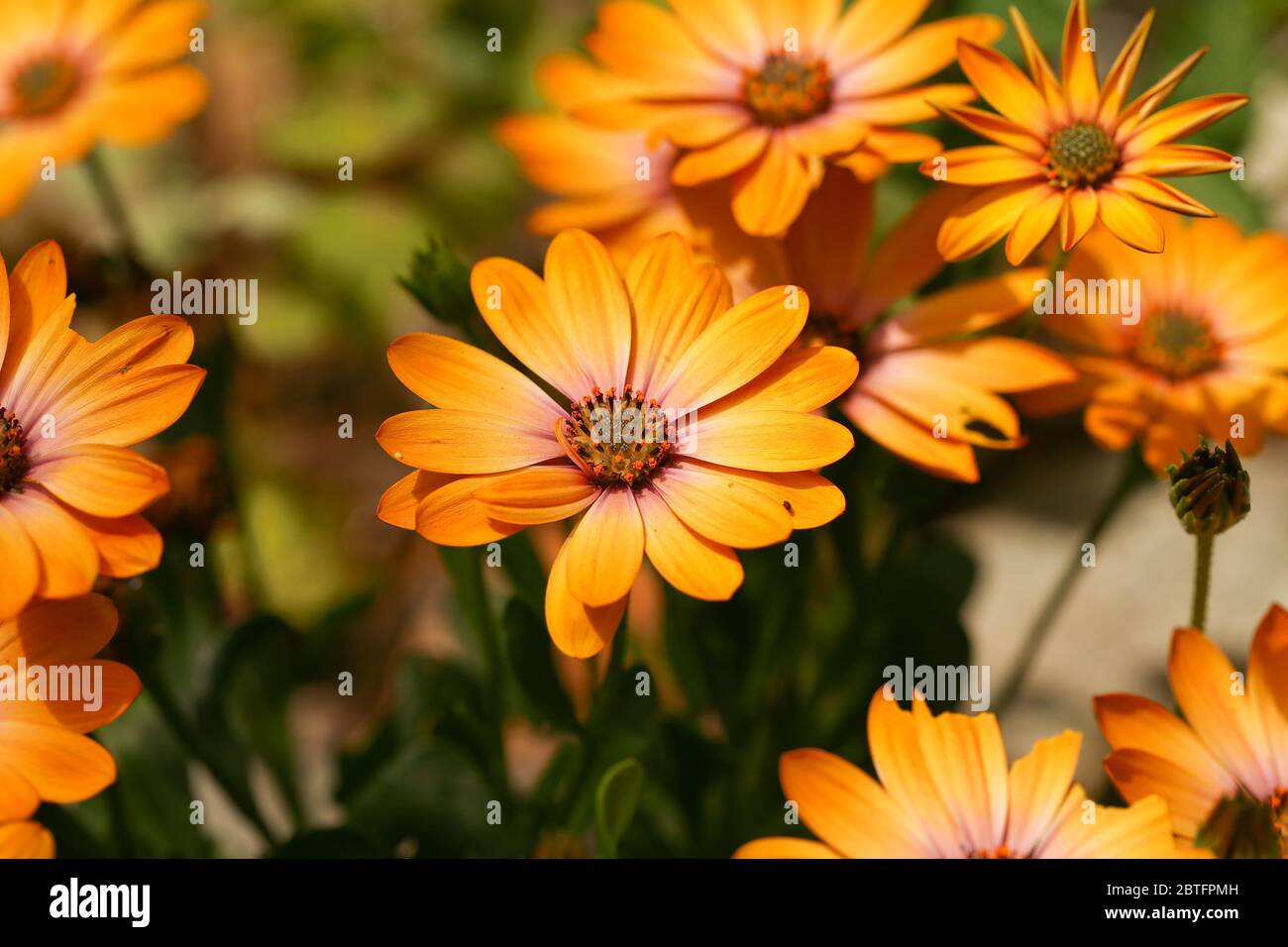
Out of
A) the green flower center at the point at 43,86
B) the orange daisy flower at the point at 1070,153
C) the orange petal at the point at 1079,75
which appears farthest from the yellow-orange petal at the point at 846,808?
the green flower center at the point at 43,86

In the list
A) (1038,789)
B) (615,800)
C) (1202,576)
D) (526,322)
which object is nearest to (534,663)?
(615,800)

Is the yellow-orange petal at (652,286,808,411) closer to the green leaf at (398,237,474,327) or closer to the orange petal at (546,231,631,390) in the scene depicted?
the orange petal at (546,231,631,390)

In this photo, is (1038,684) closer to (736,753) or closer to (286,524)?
(736,753)

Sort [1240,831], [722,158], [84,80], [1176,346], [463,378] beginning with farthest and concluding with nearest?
[84,80]
[1176,346]
[722,158]
[463,378]
[1240,831]

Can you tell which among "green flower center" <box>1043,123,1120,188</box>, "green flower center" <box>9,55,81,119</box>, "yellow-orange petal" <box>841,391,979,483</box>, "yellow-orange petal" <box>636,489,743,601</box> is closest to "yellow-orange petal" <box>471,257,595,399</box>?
"yellow-orange petal" <box>636,489,743,601</box>

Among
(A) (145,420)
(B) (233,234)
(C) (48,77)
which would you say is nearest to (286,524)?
(B) (233,234)

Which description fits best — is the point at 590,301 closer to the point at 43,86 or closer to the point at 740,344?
the point at 740,344
